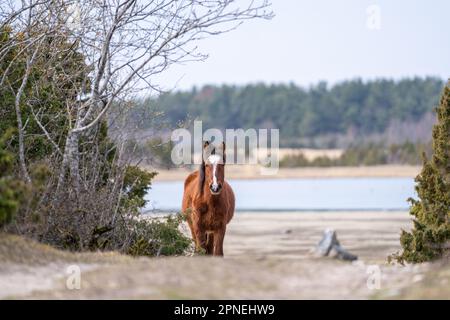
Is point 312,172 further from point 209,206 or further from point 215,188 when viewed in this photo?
point 215,188

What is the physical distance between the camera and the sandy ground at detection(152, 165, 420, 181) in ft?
330

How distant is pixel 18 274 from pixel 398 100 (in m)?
143

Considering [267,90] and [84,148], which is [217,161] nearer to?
[84,148]

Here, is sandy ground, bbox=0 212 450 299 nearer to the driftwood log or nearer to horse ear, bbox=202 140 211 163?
the driftwood log

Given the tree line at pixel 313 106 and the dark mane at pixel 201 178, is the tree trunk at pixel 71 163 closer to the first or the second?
the dark mane at pixel 201 178

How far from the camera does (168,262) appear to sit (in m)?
12.0

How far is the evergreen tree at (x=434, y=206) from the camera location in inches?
792

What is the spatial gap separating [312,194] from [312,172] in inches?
1095

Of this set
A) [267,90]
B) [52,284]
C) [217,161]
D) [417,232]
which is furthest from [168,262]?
[267,90]

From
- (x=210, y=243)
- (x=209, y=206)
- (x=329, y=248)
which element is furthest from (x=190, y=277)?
(x=210, y=243)

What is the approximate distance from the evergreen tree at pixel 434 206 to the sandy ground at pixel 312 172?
7526cm

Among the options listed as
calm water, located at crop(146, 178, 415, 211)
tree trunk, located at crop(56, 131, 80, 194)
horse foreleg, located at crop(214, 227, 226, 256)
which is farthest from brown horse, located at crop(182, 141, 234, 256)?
calm water, located at crop(146, 178, 415, 211)

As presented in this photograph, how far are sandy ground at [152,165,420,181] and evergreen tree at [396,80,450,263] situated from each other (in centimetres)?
7526
